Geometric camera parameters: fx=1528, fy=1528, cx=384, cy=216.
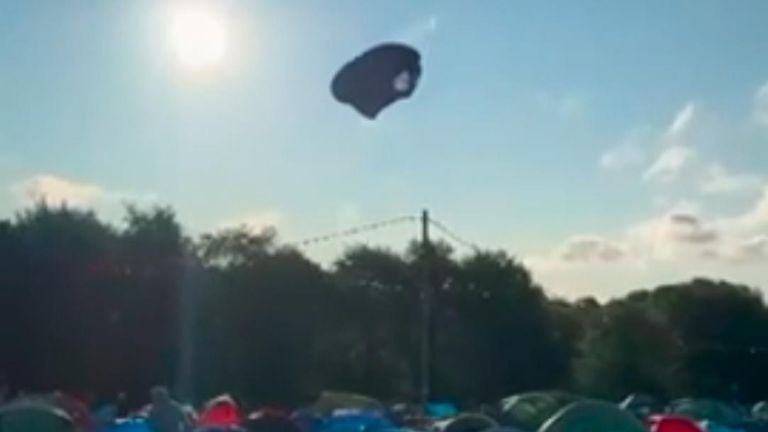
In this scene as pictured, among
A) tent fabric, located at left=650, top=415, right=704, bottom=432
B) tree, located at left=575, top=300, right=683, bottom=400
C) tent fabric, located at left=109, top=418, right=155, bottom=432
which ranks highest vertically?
tree, located at left=575, top=300, right=683, bottom=400

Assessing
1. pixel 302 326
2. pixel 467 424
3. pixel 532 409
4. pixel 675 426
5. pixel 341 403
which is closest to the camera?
pixel 675 426

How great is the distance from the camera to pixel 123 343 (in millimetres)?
54281

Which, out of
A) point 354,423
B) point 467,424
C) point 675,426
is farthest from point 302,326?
point 675,426

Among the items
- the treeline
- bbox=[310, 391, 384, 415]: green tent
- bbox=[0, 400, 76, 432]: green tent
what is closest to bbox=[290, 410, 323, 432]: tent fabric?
bbox=[0, 400, 76, 432]: green tent

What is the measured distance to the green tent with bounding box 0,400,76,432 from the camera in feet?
76.0

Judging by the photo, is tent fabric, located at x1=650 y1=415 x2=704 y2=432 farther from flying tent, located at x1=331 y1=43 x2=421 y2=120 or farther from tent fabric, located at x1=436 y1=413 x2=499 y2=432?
flying tent, located at x1=331 y1=43 x2=421 y2=120

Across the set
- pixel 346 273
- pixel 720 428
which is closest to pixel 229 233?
pixel 346 273

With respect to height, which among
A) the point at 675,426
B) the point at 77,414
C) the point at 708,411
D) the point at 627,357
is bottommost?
the point at 675,426

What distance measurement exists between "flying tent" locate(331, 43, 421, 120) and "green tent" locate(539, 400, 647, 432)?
1095cm

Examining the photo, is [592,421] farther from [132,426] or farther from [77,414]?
[77,414]

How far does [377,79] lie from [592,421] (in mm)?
11499

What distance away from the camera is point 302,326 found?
60.0 meters

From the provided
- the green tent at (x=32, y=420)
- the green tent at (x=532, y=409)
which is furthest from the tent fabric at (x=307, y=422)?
the green tent at (x=32, y=420)

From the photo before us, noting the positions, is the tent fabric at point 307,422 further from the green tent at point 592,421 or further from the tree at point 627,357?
the tree at point 627,357
